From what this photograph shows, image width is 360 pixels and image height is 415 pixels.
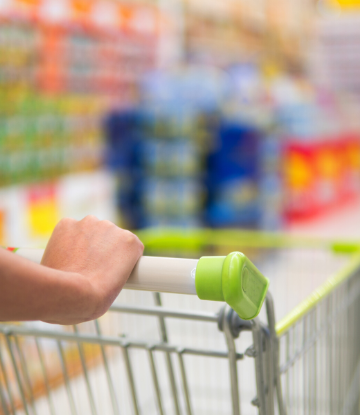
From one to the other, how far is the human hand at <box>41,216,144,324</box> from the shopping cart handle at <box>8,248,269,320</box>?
3cm

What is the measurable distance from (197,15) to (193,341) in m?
4.22

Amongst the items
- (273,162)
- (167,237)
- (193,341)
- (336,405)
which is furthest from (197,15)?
(336,405)

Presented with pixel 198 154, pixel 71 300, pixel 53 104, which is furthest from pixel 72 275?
pixel 198 154

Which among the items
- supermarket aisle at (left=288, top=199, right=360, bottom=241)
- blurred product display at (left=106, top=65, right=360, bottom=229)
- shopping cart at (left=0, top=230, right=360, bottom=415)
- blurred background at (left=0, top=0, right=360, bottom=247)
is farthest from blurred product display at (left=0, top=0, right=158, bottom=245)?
supermarket aisle at (left=288, top=199, right=360, bottom=241)

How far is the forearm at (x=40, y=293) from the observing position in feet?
1.83

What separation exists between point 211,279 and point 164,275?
7 centimetres

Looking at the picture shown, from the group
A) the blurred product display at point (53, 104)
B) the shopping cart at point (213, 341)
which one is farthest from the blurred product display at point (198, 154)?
the shopping cart at point (213, 341)

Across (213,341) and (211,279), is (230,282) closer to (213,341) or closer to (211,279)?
(211,279)

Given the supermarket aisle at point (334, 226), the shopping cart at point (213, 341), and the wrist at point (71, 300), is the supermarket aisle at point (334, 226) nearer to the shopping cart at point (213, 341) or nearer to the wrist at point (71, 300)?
the shopping cart at point (213, 341)

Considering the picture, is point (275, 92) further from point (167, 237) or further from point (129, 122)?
point (167, 237)

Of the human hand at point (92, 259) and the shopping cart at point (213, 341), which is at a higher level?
the human hand at point (92, 259)

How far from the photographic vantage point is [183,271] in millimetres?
684

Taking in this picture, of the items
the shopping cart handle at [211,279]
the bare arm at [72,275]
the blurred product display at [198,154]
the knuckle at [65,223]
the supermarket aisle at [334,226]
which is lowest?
the supermarket aisle at [334,226]

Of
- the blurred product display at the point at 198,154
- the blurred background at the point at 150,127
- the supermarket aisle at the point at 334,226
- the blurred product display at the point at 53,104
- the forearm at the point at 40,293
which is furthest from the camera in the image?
the supermarket aisle at the point at 334,226
